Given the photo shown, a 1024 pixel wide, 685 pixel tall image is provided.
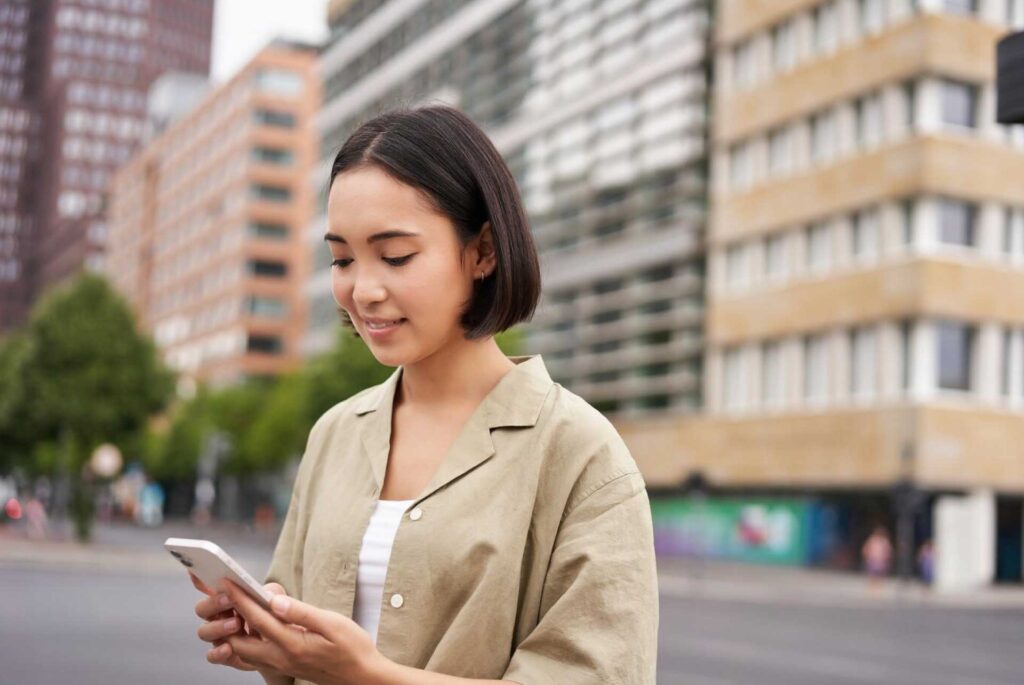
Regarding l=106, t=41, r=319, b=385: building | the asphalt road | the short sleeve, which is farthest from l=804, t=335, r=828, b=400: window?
l=106, t=41, r=319, b=385: building

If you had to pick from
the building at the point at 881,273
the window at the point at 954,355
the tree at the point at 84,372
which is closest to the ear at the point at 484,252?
the building at the point at 881,273

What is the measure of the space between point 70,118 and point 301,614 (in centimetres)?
16418

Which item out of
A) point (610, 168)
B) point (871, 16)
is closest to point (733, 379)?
point (610, 168)

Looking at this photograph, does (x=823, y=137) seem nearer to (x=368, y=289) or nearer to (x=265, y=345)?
(x=368, y=289)

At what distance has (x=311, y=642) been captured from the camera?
1927 mm

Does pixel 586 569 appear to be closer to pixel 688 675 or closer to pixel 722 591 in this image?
pixel 688 675

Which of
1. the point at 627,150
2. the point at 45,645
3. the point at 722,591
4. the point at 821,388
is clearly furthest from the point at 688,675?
the point at 627,150

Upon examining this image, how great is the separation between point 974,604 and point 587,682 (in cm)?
3123

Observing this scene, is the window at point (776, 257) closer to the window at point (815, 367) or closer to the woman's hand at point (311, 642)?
the window at point (815, 367)

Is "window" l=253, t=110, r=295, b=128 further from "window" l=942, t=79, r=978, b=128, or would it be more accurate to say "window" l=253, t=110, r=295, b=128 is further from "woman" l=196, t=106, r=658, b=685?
"woman" l=196, t=106, r=658, b=685

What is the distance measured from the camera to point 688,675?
13039mm

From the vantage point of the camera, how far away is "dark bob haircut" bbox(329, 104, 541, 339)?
2.17m

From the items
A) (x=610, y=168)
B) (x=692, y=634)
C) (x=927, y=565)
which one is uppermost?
(x=610, y=168)

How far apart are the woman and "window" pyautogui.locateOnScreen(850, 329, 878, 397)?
37.8m
